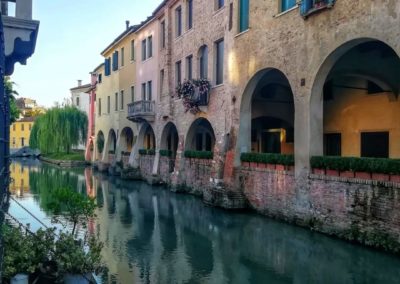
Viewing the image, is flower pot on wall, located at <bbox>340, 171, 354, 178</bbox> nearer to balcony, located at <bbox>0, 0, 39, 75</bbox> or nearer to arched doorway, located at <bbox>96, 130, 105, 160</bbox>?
balcony, located at <bbox>0, 0, 39, 75</bbox>

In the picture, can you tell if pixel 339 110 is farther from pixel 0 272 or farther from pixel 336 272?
pixel 0 272

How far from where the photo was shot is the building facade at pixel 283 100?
36.1ft

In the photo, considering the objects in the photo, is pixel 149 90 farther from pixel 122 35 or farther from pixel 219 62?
pixel 219 62

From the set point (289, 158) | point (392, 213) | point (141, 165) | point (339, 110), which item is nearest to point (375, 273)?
point (392, 213)

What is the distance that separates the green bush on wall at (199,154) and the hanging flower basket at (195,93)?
2046mm

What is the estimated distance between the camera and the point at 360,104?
1677cm

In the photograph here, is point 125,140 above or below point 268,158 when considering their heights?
above

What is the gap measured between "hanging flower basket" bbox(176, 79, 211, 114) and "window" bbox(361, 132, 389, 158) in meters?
7.05

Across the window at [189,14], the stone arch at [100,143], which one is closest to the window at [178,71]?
the window at [189,14]

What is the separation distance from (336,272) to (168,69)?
18.4 meters

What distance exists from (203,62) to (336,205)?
1175 cm

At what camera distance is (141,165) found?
29.9 m

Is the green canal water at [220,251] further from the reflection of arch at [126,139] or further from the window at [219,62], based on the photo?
the reflection of arch at [126,139]

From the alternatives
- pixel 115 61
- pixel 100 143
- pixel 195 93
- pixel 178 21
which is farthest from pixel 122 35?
pixel 195 93
